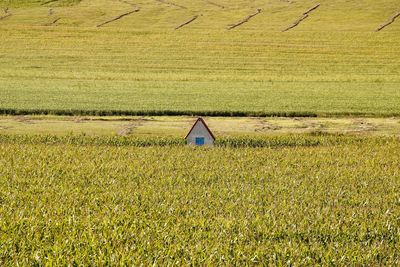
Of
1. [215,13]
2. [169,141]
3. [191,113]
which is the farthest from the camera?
[215,13]

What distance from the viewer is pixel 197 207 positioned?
12.7 metres

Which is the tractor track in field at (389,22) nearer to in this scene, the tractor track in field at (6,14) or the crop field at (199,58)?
the crop field at (199,58)

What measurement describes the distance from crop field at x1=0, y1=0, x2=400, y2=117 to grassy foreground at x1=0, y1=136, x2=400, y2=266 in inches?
604

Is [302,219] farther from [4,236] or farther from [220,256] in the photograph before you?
[4,236]

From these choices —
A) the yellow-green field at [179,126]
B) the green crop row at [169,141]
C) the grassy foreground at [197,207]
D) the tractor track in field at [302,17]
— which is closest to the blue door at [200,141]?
the grassy foreground at [197,207]

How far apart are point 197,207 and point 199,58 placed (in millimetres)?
48320

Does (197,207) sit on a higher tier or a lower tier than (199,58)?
Result: higher

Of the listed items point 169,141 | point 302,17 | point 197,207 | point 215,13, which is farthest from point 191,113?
point 215,13

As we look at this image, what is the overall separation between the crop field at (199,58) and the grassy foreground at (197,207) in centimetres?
1533

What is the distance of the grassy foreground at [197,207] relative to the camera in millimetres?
9844

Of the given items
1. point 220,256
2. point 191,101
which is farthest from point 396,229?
point 191,101

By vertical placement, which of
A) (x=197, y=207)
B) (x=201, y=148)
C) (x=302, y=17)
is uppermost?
(x=197, y=207)

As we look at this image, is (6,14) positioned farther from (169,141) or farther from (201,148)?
(201,148)

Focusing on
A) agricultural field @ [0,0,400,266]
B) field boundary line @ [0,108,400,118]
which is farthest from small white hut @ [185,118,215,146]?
field boundary line @ [0,108,400,118]
